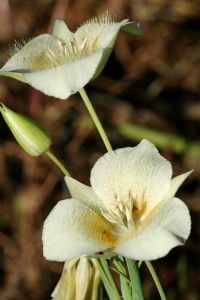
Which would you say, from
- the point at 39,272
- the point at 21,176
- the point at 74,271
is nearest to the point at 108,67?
the point at 21,176

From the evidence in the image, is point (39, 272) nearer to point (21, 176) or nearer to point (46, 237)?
point (21, 176)

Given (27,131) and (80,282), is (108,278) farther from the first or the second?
(27,131)

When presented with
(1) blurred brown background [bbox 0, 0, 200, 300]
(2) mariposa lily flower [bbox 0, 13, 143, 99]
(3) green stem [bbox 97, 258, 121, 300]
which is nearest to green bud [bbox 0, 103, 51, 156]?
(2) mariposa lily flower [bbox 0, 13, 143, 99]

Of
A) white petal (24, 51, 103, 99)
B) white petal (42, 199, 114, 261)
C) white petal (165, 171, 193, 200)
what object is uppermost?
white petal (24, 51, 103, 99)

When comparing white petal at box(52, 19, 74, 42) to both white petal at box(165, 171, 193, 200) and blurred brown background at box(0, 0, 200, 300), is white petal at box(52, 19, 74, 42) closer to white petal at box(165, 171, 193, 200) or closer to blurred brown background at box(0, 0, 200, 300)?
white petal at box(165, 171, 193, 200)

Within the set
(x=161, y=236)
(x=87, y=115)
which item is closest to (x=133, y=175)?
(x=161, y=236)

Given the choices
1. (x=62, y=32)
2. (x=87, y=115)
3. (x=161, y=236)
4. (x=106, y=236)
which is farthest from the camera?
(x=87, y=115)

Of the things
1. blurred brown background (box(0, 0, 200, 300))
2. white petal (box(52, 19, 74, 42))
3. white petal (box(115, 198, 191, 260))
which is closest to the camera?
white petal (box(115, 198, 191, 260))

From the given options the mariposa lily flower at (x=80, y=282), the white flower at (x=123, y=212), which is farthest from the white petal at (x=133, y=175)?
the mariposa lily flower at (x=80, y=282)
